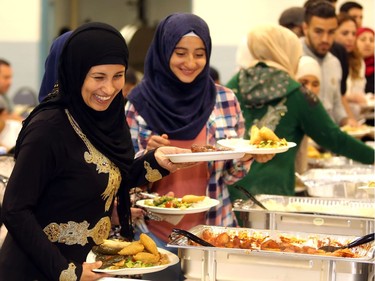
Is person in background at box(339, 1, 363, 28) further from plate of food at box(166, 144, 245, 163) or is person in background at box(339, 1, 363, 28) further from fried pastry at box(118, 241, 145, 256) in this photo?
fried pastry at box(118, 241, 145, 256)

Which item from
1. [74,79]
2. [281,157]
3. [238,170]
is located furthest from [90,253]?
[281,157]

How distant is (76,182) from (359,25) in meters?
4.71

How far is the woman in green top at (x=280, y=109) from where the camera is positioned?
2.92m

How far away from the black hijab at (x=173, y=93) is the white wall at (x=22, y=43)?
5.21m

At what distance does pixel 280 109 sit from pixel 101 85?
49.3 inches

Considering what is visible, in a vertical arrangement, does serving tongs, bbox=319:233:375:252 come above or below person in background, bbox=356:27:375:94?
below

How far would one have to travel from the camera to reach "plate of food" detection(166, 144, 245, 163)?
2.04 m

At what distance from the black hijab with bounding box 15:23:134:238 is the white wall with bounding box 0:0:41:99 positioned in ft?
19.0

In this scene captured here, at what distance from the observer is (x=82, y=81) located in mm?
1805

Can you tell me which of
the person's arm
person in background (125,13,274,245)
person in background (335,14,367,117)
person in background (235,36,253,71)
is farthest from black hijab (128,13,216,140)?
person in background (335,14,367,117)

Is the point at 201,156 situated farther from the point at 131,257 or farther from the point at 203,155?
the point at 131,257

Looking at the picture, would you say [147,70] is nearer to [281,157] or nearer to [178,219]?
[178,219]

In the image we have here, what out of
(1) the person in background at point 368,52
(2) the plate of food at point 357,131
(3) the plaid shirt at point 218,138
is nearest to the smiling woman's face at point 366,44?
(1) the person in background at point 368,52

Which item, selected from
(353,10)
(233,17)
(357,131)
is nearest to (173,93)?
(357,131)
